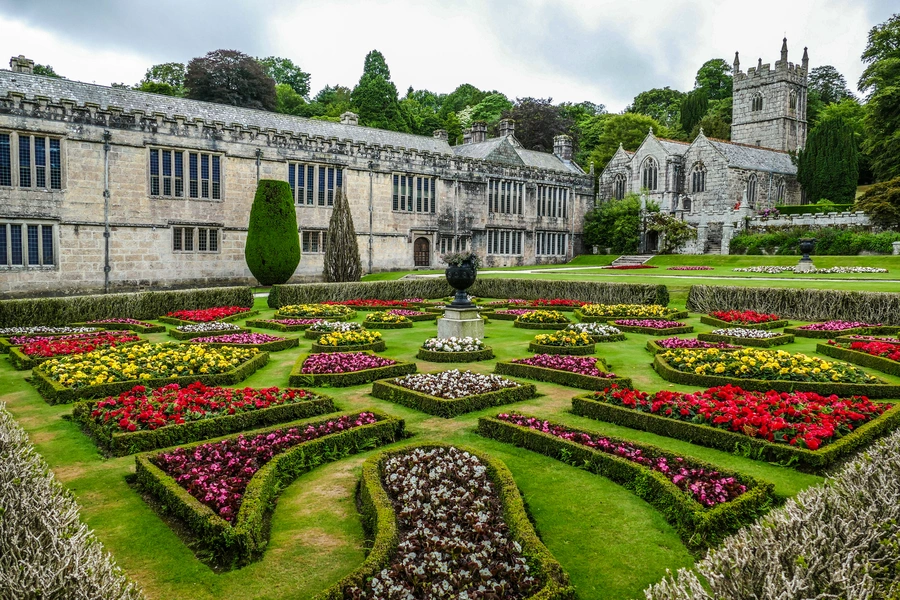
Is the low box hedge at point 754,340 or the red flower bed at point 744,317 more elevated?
the red flower bed at point 744,317

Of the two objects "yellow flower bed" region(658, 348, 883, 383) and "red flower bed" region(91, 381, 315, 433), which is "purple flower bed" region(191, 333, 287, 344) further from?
"yellow flower bed" region(658, 348, 883, 383)

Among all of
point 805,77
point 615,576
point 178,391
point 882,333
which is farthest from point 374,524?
point 805,77

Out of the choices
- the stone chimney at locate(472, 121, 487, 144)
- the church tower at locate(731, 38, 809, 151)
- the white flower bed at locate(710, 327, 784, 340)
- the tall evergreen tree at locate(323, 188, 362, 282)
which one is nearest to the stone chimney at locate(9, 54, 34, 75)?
the tall evergreen tree at locate(323, 188, 362, 282)

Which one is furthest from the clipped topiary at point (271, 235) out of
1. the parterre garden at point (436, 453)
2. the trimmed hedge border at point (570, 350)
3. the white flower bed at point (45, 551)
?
the white flower bed at point (45, 551)

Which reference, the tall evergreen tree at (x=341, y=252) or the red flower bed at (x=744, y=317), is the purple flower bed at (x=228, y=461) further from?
the tall evergreen tree at (x=341, y=252)

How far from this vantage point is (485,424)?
8422 mm

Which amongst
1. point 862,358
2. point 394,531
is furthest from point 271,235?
point 394,531

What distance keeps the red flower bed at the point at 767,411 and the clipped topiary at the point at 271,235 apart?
24660 millimetres

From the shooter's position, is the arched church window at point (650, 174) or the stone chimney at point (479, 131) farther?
the arched church window at point (650, 174)

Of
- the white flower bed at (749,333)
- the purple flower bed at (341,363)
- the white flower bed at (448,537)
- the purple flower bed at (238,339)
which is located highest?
the white flower bed at (749,333)

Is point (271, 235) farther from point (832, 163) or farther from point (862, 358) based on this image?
point (832, 163)

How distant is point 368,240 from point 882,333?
2800 cm

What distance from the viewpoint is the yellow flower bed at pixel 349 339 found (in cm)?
1457

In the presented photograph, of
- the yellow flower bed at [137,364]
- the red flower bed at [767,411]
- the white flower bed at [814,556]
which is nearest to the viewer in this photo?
the white flower bed at [814,556]
